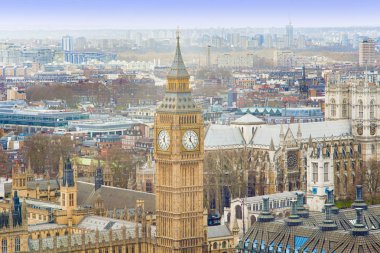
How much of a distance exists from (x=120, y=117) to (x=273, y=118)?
78.9 feet

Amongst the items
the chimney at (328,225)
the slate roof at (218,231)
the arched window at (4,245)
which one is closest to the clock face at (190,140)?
the slate roof at (218,231)

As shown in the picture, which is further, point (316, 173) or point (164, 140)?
point (316, 173)

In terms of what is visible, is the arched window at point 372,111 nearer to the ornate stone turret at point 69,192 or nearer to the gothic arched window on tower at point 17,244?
the ornate stone turret at point 69,192

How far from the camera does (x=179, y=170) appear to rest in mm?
73938

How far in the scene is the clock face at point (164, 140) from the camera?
74.5 metres

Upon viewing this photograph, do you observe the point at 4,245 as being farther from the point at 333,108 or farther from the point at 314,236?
the point at 333,108

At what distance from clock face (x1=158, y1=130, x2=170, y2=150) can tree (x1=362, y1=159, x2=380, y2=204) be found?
29.1 m

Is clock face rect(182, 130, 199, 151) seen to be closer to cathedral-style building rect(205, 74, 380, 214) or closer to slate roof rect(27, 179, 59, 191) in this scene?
slate roof rect(27, 179, 59, 191)

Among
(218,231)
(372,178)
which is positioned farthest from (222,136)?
(218,231)

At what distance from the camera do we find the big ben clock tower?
73.9 metres

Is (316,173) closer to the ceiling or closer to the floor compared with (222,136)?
closer to the floor

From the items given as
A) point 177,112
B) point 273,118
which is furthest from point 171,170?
point 273,118

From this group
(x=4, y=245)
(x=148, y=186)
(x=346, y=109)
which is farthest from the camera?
(x=346, y=109)

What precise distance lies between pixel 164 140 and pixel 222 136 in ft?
106
